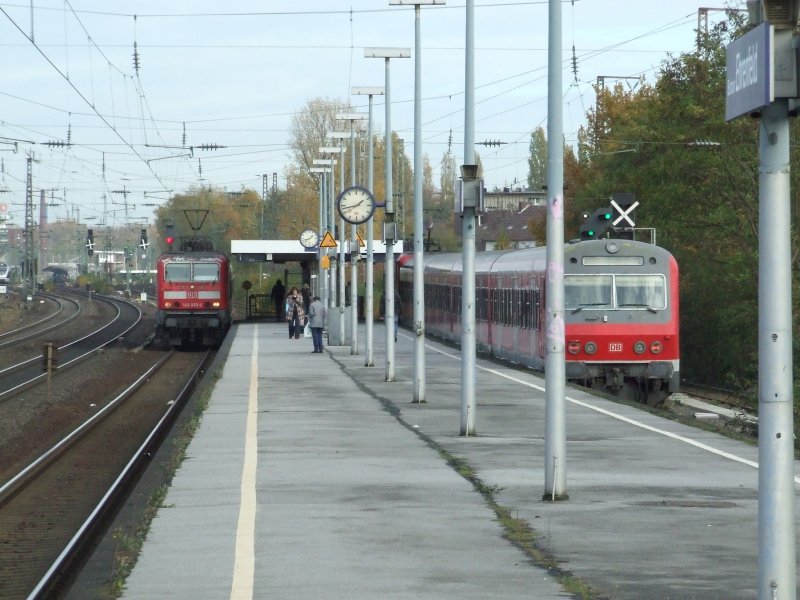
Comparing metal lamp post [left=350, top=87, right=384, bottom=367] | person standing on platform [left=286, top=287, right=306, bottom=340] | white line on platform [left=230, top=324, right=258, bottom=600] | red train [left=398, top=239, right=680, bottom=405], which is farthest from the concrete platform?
person standing on platform [left=286, top=287, right=306, bottom=340]

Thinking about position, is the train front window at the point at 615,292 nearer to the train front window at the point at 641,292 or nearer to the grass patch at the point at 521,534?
the train front window at the point at 641,292

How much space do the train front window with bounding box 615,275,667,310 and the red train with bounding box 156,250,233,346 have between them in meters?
24.4

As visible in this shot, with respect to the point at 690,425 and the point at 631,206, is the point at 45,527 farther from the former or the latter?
the point at 631,206

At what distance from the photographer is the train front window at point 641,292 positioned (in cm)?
2925

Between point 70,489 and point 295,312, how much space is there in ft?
98.2

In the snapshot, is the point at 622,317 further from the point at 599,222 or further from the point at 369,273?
the point at 369,273

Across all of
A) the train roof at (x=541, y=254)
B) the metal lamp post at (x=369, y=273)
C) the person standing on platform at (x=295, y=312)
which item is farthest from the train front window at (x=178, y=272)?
the metal lamp post at (x=369, y=273)

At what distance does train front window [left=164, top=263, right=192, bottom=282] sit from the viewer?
51719mm

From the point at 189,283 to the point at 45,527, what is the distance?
36.8m

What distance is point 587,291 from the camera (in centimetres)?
2941

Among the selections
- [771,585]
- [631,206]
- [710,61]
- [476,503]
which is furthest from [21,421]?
[710,61]

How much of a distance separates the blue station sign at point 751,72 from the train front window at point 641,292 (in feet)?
A: 73.7

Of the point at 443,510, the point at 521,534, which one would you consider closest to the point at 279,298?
the point at 443,510

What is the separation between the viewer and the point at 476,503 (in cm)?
1231
